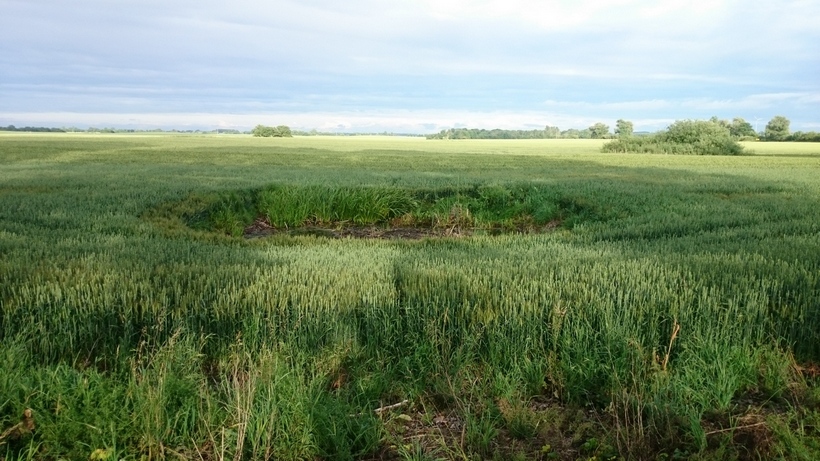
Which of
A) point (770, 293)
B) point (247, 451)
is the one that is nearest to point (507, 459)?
point (247, 451)

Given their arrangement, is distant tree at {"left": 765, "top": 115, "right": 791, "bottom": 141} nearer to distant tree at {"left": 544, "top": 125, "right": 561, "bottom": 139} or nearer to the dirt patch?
distant tree at {"left": 544, "top": 125, "right": 561, "bottom": 139}

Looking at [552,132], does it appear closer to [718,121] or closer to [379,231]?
[718,121]

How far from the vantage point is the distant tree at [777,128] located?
89188 mm

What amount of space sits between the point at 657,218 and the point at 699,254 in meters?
3.82

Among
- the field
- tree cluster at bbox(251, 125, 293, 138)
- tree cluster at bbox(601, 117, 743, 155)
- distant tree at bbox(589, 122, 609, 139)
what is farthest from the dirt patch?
distant tree at bbox(589, 122, 609, 139)

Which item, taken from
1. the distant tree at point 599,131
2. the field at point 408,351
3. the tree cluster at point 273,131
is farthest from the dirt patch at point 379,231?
the distant tree at point 599,131

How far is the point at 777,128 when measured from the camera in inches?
3565

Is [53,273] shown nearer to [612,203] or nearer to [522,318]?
A: [522,318]

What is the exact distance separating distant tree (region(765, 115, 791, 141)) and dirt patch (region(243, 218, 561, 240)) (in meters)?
92.6

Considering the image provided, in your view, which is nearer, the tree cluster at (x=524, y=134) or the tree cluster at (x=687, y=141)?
the tree cluster at (x=687, y=141)

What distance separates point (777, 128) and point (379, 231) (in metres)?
97.2

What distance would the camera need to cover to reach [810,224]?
9.82m

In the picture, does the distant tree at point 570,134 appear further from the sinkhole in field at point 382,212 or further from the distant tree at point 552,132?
the sinkhole in field at point 382,212

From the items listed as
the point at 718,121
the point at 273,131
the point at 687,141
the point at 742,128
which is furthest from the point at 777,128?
the point at 273,131
